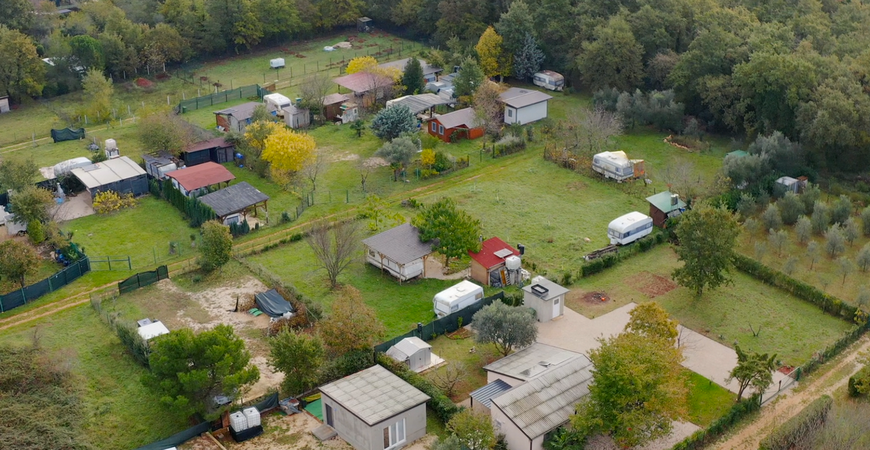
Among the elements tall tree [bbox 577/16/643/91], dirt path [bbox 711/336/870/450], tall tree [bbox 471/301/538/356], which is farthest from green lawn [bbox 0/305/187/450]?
tall tree [bbox 577/16/643/91]

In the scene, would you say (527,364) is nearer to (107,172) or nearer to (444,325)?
(444,325)

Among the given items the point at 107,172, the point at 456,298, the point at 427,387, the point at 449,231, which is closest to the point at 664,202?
the point at 449,231

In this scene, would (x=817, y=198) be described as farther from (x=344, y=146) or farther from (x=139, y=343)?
(x=139, y=343)

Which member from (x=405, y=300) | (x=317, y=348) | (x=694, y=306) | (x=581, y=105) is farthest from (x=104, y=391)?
(x=581, y=105)

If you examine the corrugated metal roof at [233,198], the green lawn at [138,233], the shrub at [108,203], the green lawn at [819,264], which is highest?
the corrugated metal roof at [233,198]

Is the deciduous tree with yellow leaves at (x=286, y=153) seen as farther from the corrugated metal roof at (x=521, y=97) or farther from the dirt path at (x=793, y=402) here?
the dirt path at (x=793, y=402)

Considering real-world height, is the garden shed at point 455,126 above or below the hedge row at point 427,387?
above

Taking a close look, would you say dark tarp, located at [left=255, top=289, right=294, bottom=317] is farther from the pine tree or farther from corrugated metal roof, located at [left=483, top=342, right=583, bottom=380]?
→ the pine tree

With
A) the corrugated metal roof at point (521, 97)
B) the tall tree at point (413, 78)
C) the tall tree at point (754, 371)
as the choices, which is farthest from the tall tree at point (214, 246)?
the tall tree at point (413, 78)
